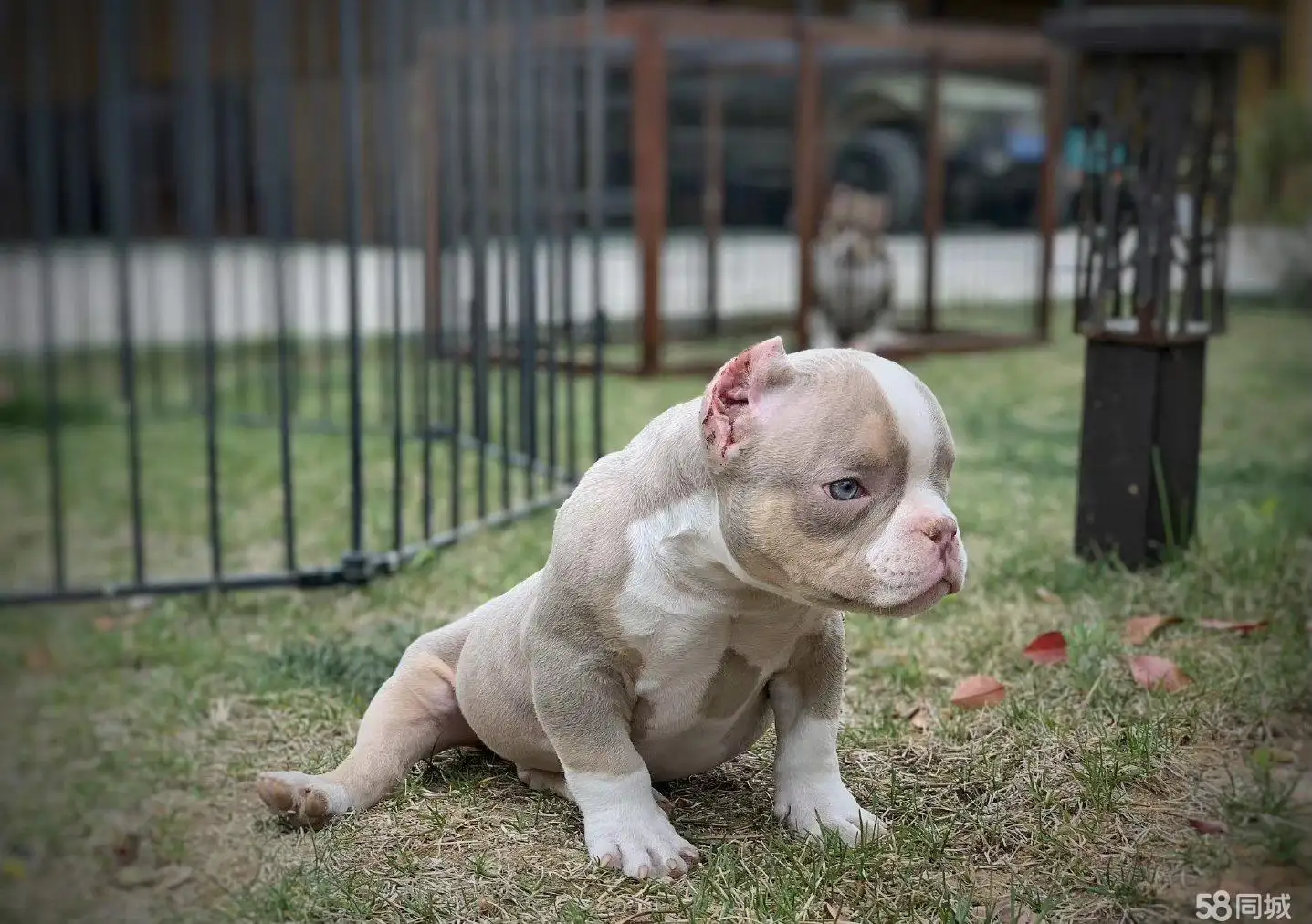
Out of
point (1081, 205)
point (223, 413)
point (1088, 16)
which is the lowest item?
point (223, 413)

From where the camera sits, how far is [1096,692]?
7.88ft

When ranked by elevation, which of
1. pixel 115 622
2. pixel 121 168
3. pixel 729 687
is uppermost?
pixel 121 168

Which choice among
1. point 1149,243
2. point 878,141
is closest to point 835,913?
point 1149,243

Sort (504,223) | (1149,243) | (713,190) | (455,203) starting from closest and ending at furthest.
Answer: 1. (1149,243)
2. (455,203)
3. (504,223)
4. (713,190)

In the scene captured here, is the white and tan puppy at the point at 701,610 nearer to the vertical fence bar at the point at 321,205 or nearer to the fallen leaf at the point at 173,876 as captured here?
the fallen leaf at the point at 173,876

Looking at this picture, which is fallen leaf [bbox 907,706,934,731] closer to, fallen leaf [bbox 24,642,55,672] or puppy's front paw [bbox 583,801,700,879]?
puppy's front paw [bbox 583,801,700,879]

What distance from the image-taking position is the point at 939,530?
1.62 meters

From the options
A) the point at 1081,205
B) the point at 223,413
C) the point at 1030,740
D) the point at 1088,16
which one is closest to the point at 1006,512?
the point at 1081,205

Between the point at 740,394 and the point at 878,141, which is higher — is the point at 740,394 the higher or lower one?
the lower one

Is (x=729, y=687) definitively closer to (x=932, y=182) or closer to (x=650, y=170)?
(x=650, y=170)

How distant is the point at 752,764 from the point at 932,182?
6.20 metres

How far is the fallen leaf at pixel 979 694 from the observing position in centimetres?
240

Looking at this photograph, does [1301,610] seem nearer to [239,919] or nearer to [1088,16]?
[1088,16]

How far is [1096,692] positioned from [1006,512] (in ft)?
4.67
